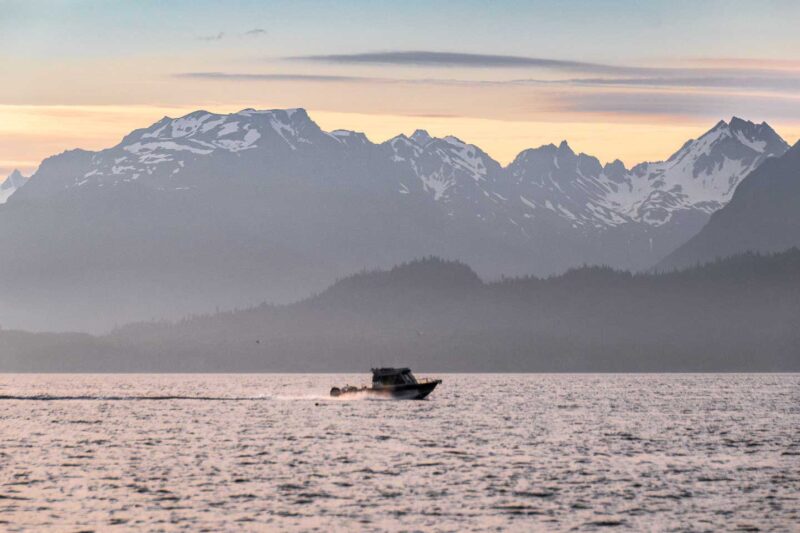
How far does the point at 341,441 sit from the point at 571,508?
76.4m

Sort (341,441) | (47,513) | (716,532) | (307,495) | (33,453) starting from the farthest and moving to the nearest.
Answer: (341,441) → (33,453) → (307,495) → (47,513) → (716,532)

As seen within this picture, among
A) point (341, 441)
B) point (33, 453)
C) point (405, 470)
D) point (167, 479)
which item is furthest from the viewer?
point (341, 441)

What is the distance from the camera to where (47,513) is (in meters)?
111

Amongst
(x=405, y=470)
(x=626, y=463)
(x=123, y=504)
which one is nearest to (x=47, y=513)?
(x=123, y=504)

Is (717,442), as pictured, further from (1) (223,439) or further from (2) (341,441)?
(1) (223,439)

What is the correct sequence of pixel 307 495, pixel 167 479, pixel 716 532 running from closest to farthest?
pixel 716 532
pixel 307 495
pixel 167 479

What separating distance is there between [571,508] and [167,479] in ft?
134

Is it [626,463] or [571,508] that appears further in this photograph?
[626,463]

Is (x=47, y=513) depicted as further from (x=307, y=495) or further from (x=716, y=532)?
(x=716, y=532)

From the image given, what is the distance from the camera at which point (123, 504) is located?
11744 centimetres

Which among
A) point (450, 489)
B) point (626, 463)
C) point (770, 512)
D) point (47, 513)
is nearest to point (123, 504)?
point (47, 513)

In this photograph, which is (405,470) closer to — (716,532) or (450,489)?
(450,489)

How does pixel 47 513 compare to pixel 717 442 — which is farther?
pixel 717 442

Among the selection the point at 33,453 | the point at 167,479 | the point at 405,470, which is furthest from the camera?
the point at 33,453
